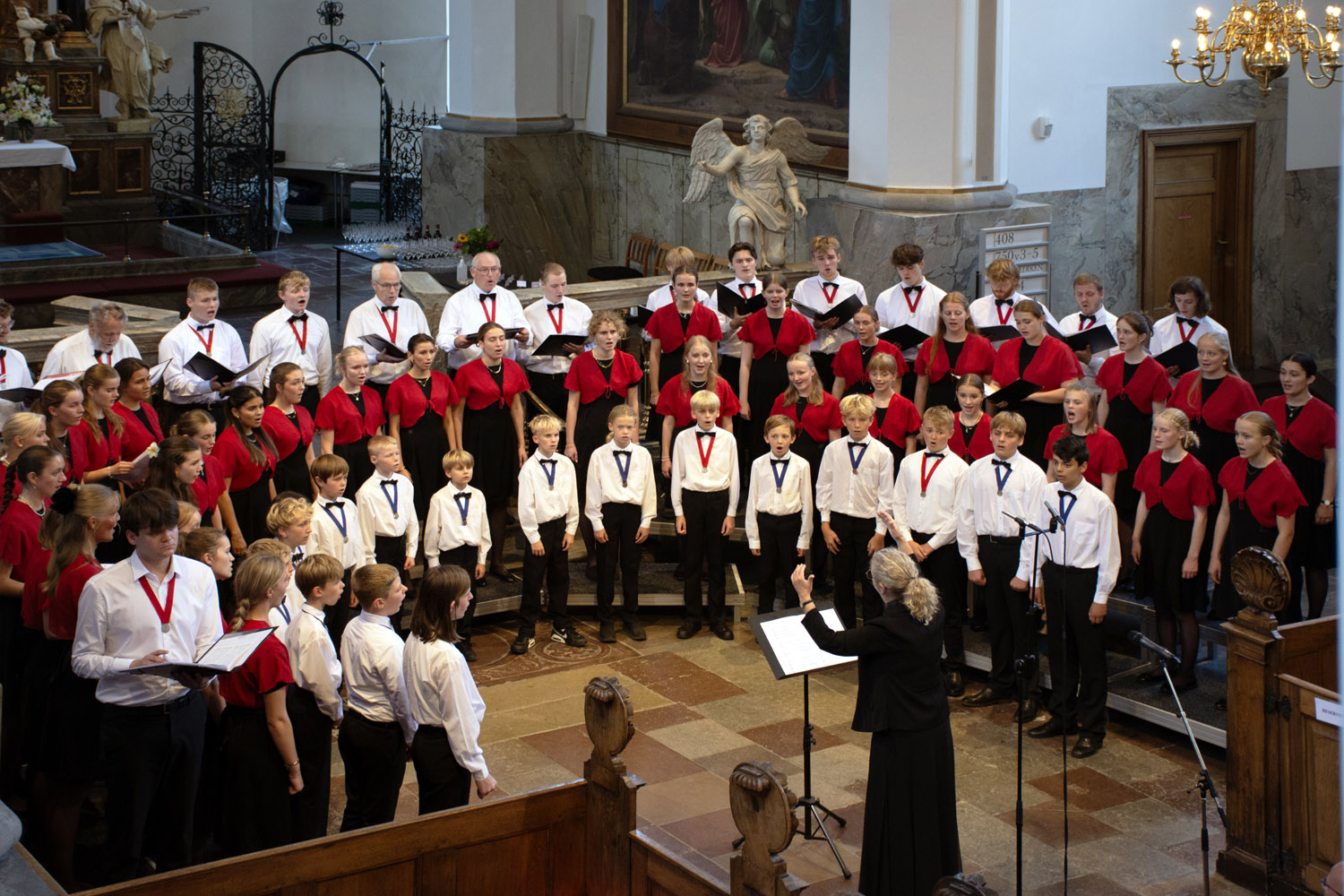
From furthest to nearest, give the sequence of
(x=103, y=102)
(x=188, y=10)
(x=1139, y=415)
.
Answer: (x=103, y=102) → (x=188, y=10) → (x=1139, y=415)

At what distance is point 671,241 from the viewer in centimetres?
1530

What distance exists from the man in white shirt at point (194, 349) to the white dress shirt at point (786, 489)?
9.68 ft

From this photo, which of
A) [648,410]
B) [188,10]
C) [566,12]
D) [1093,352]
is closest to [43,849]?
[648,410]

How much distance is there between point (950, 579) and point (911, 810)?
2.44 metres

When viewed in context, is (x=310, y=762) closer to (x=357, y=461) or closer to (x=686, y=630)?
(x=357, y=461)

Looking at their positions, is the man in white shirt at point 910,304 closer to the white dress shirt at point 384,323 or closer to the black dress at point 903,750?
Result: the white dress shirt at point 384,323

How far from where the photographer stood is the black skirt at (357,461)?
8359mm

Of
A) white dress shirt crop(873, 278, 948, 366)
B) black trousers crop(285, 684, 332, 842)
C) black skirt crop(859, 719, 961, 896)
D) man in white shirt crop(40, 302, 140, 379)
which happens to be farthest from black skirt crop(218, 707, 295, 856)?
white dress shirt crop(873, 278, 948, 366)

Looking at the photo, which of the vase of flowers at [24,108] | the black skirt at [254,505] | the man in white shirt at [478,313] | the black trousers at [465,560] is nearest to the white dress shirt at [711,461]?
the black trousers at [465,560]

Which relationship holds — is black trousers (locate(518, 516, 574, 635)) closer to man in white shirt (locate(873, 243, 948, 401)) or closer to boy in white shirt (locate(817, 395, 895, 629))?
boy in white shirt (locate(817, 395, 895, 629))

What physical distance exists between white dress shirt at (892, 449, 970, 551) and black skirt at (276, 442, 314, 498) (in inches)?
123

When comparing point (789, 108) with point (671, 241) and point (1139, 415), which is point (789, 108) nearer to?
point (671, 241)

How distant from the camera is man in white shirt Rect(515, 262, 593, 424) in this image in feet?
30.9

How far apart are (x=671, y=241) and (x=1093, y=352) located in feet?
23.6
